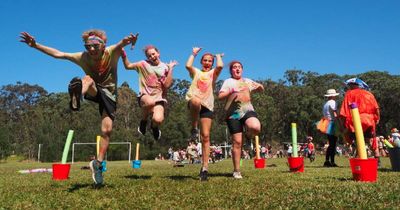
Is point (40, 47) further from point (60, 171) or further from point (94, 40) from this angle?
point (60, 171)

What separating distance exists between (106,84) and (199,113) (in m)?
1.92

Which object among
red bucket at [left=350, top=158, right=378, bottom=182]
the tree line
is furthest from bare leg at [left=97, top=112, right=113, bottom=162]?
the tree line

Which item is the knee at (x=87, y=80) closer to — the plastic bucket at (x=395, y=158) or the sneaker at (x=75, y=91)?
the sneaker at (x=75, y=91)

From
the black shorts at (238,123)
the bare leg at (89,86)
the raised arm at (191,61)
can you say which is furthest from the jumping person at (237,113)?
the bare leg at (89,86)

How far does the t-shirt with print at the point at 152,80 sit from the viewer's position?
7578 mm

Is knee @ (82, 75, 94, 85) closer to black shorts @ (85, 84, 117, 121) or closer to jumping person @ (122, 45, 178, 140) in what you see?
black shorts @ (85, 84, 117, 121)

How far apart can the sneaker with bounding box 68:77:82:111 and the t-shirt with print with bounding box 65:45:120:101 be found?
636 millimetres

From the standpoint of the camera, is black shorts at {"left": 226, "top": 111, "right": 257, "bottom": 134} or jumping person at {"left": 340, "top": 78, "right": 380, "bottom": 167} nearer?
black shorts at {"left": 226, "top": 111, "right": 257, "bottom": 134}

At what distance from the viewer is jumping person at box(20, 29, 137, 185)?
6.33m

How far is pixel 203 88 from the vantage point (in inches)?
300

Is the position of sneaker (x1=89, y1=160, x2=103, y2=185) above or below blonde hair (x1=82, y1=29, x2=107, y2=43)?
below

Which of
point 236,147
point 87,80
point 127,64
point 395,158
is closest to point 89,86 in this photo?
point 87,80

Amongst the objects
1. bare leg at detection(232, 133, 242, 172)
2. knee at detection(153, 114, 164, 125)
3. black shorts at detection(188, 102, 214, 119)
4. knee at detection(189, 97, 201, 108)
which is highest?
knee at detection(189, 97, 201, 108)

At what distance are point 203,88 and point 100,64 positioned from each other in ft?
6.86
